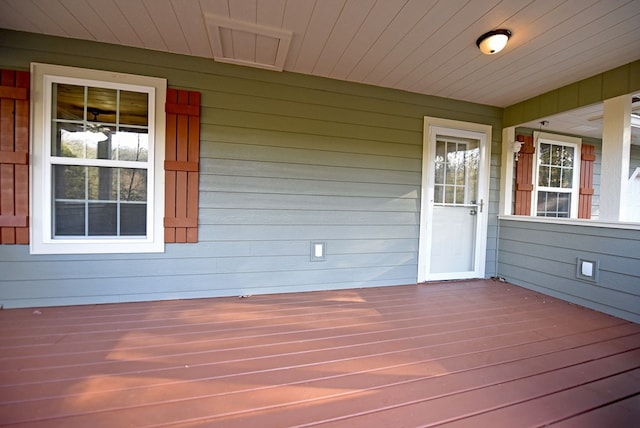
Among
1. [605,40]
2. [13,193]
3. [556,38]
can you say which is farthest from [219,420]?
[605,40]

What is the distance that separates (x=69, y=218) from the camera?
2.48 metres

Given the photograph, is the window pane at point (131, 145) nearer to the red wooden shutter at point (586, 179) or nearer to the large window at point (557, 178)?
the large window at point (557, 178)

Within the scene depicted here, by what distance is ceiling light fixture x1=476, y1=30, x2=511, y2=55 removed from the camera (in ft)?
6.92

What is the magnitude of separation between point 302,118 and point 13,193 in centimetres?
252

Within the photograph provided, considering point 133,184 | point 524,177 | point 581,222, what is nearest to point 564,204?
point 524,177

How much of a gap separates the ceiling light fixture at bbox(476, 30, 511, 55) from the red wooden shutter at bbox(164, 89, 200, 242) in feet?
8.01

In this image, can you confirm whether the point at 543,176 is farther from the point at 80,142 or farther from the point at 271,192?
the point at 80,142

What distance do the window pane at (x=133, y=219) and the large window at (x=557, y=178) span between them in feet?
16.1

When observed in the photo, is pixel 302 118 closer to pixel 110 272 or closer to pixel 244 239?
pixel 244 239

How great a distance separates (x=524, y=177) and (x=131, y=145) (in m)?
4.68

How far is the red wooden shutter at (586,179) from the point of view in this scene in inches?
176

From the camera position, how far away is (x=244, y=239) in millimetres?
2824

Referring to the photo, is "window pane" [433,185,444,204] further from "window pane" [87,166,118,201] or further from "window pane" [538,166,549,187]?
"window pane" [87,166,118,201]

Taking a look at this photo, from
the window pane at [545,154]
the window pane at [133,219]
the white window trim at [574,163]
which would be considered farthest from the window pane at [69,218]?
the window pane at [545,154]
